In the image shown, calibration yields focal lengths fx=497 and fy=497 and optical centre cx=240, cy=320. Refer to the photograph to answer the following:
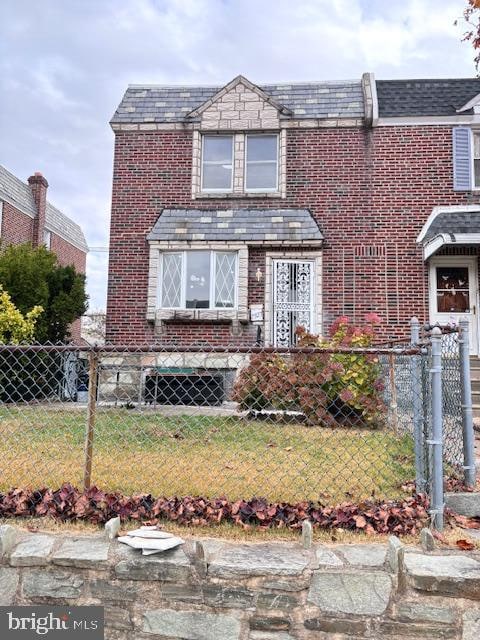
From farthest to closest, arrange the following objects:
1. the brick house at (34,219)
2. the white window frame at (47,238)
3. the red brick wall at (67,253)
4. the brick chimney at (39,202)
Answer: the red brick wall at (67,253) → the white window frame at (47,238) → the brick chimney at (39,202) → the brick house at (34,219)

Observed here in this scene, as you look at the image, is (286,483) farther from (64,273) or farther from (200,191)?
(64,273)

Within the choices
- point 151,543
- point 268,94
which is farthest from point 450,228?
point 151,543

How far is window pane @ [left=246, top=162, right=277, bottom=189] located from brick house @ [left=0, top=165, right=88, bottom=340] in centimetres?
806

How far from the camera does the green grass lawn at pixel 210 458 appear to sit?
12.1 ft

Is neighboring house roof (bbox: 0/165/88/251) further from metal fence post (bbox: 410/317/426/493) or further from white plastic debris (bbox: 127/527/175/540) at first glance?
metal fence post (bbox: 410/317/426/493)

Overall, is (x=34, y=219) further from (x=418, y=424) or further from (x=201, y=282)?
(x=418, y=424)

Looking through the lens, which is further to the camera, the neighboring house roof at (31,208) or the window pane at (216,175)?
the neighboring house roof at (31,208)

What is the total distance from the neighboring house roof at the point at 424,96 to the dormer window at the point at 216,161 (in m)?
3.59

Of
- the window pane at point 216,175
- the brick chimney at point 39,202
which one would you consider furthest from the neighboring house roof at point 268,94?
the brick chimney at point 39,202

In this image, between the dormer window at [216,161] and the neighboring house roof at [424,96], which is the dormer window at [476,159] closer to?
the neighboring house roof at [424,96]

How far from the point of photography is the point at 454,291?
35.8 feet

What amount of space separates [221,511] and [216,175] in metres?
9.77

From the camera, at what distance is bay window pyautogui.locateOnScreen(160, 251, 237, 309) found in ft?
36.1

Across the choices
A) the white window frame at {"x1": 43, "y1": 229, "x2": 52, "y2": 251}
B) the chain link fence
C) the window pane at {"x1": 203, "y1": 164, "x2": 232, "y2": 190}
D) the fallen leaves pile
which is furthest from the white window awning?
the white window frame at {"x1": 43, "y1": 229, "x2": 52, "y2": 251}
